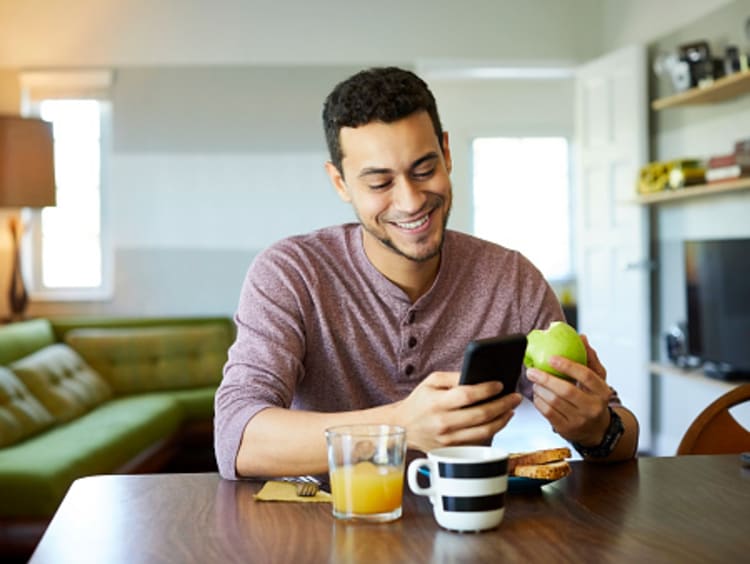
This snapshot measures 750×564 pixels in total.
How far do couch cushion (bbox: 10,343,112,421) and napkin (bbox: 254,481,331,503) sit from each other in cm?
314

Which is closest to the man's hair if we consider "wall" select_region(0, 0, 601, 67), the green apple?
the green apple

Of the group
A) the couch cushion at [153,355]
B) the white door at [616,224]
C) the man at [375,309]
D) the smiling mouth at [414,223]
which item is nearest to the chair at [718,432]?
the man at [375,309]

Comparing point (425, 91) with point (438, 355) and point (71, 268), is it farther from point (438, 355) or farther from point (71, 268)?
point (71, 268)

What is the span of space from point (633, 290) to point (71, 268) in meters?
3.27

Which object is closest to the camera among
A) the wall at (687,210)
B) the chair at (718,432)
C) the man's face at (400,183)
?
the man's face at (400,183)

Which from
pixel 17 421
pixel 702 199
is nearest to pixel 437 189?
pixel 17 421

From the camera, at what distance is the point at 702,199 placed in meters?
5.05

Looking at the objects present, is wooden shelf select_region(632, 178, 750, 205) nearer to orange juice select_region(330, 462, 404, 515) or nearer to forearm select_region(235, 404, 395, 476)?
forearm select_region(235, 404, 395, 476)

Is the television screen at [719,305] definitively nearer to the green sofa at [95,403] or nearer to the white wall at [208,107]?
the white wall at [208,107]

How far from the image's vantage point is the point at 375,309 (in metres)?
1.77

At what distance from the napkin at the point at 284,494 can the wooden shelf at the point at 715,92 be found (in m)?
3.47

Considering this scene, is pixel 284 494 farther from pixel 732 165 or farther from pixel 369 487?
pixel 732 165

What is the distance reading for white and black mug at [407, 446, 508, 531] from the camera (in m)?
1.14

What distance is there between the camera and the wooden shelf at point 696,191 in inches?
173
